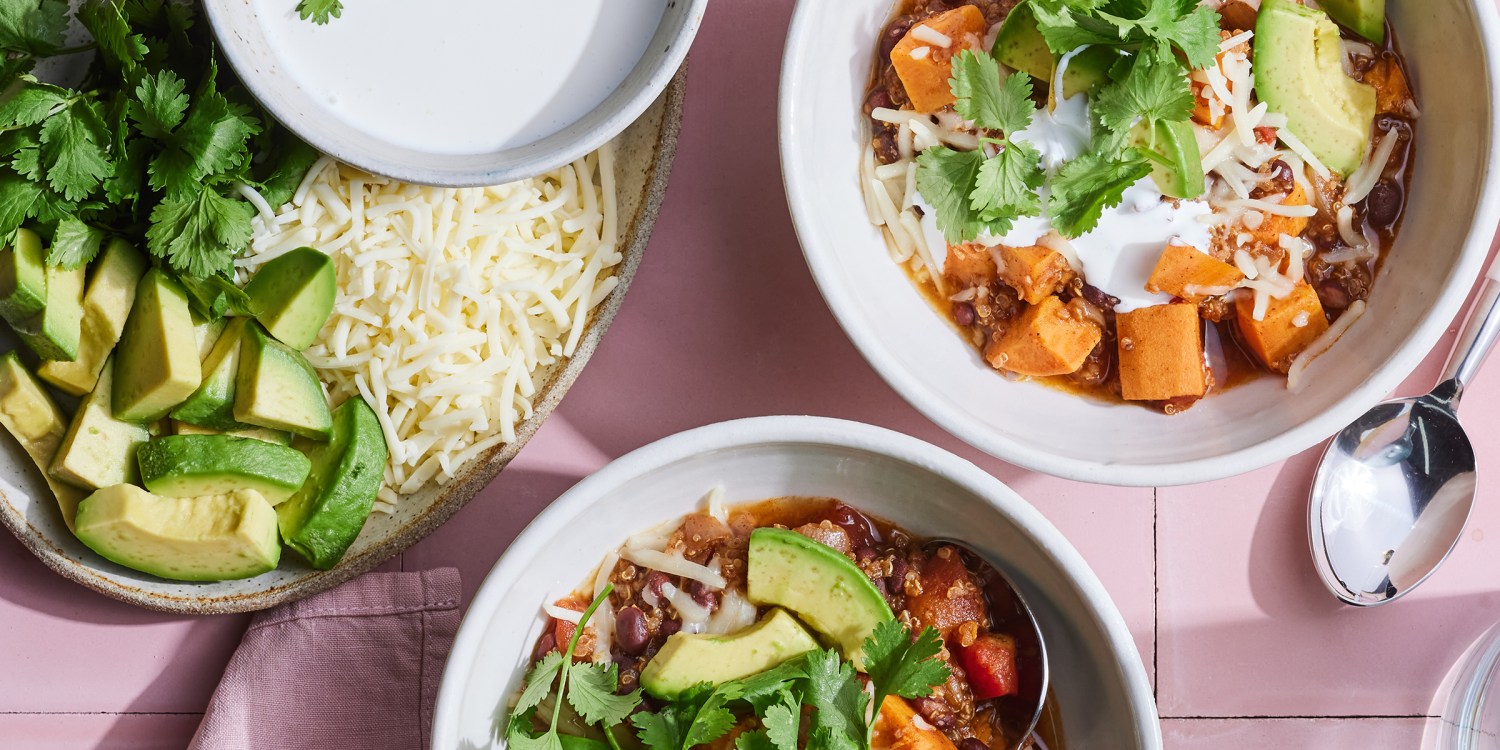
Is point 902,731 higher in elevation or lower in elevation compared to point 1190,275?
lower

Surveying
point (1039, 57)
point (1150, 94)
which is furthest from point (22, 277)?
point (1150, 94)

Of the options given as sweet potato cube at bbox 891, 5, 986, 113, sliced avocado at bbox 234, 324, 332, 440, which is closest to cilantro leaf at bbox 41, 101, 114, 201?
sliced avocado at bbox 234, 324, 332, 440

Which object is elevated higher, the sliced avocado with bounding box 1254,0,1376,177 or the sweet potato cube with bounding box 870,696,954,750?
the sliced avocado with bounding box 1254,0,1376,177

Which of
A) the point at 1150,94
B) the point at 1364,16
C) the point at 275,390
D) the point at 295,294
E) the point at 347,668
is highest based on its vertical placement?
the point at 1364,16

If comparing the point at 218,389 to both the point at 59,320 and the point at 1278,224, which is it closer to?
the point at 59,320

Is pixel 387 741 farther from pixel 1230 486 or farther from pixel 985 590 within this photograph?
pixel 1230 486

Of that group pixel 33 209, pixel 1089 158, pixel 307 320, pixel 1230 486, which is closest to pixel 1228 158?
pixel 1089 158

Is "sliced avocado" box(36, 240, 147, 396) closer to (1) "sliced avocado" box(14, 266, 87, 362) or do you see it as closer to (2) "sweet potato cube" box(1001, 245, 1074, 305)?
(1) "sliced avocado" box(14, 266, 87, 362)
